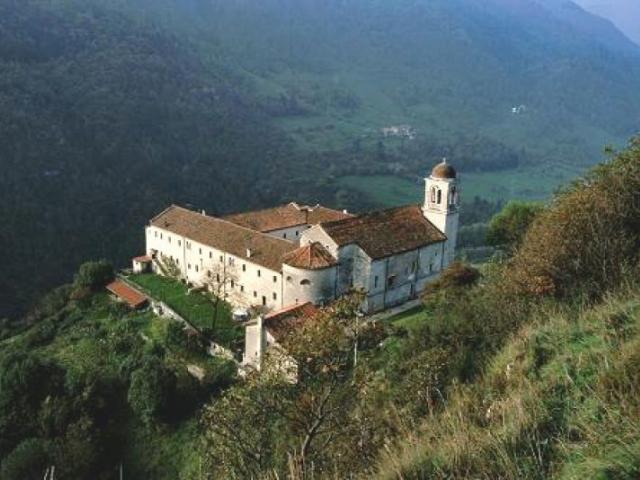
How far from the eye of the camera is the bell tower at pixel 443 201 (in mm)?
49000

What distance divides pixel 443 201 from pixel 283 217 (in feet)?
50.8

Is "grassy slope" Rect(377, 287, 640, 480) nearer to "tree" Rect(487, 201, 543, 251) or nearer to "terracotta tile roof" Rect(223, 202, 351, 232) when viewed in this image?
"tree" Rect(487, 201, 543, 251)

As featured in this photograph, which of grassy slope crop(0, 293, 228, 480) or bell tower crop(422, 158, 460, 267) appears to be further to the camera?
bell tower crop(422, 158, 460, 267)

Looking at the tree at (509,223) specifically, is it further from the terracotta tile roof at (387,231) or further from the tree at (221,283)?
the tree at (221,283)

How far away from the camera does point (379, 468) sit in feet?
27.1

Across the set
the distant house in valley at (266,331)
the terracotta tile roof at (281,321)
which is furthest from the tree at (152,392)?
the terracotta tile roof at (281,321)

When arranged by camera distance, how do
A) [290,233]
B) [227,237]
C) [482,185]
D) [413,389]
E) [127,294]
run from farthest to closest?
[482,185] → [290,233] → [127,294] → [227,237] → [413,389]

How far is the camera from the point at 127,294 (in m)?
55.1

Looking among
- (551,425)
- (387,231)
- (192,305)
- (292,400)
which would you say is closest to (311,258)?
(387,231)

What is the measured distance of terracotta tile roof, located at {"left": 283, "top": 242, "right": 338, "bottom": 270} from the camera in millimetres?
42469

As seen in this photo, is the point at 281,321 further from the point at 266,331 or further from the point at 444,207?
the point at 444,207

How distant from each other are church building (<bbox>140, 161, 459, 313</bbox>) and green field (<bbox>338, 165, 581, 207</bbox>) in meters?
78.8

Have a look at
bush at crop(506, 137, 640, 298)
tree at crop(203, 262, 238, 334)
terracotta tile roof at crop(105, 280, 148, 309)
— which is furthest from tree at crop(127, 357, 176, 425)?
bush at crop(506, 137, 640, 298)

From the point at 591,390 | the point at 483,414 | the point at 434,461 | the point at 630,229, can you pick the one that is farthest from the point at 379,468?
the point at 630,229
